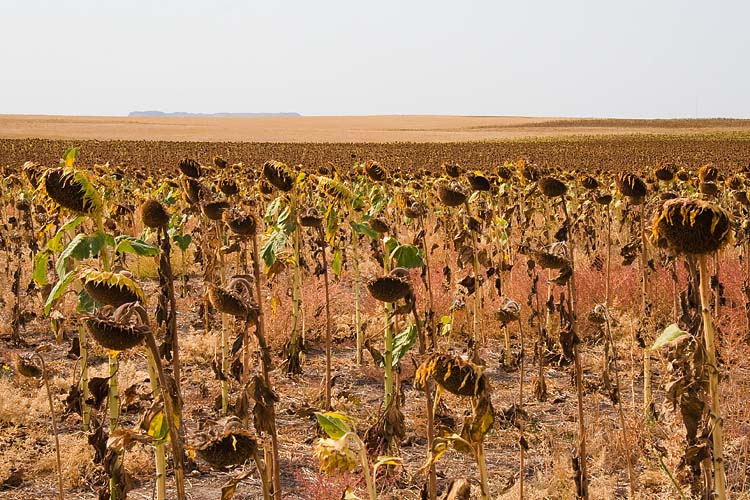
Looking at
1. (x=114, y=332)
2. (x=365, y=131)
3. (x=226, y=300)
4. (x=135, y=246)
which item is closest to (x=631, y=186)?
(x=226, y=300)

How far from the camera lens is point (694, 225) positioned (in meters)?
1.76

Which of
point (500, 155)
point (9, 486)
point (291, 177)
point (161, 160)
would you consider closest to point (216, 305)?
point (291, 177)

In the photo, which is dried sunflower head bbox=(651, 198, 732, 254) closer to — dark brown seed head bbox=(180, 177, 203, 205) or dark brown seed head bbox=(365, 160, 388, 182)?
dark brown seed head bbox=(180, 177, 203, 205)

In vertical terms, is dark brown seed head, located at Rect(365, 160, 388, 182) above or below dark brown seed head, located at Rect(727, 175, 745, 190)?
above

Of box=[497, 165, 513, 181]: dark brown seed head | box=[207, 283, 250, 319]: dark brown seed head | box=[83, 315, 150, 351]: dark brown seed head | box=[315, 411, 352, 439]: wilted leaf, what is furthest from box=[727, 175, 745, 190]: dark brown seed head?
box=[83, 315, 150, 351]: dark brown seed head

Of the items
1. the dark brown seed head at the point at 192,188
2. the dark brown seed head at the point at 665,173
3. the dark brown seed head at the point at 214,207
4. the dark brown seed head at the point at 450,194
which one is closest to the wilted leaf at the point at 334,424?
the dark brown seed head at the point at 192,188

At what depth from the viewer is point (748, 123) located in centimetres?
8169

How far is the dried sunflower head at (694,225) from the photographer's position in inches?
69.0

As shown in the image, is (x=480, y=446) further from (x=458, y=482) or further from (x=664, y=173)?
(x=664, y=173)

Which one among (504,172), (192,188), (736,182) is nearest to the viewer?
(192,188)

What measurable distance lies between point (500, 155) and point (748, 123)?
182 feet

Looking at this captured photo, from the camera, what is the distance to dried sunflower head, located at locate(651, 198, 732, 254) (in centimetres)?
175

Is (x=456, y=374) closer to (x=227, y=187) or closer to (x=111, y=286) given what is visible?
(x=111, y=286)

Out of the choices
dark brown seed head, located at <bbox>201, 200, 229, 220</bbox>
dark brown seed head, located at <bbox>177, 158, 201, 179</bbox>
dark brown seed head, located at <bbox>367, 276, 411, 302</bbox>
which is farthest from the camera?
dark brown seed head, located at <bbox>177, 158, 201, 179</bbox>
